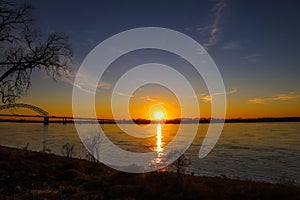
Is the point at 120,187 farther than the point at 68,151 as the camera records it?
No

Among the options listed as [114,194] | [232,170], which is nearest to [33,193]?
[114,194]

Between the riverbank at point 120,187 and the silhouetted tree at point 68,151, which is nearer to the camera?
the riverbank at point 120,187

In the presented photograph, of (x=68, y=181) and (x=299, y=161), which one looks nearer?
(x=68, y=181)

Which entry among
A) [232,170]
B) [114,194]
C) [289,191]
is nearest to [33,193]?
[114,194]

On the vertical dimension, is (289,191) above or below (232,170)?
above

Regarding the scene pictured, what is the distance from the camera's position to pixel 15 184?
10961mm

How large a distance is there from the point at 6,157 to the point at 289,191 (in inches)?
643

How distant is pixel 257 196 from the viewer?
9398mm

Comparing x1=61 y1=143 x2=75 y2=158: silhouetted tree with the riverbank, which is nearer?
the riverbank

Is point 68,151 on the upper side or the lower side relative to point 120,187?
lower

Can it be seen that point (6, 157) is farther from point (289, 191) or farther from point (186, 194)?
point (289, 191)

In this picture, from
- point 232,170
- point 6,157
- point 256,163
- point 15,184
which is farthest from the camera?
point 256,163

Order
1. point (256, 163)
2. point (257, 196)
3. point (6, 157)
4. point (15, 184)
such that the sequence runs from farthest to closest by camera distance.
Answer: point (256, 163), point (6, 157), point (15, 184), point (257, 196)

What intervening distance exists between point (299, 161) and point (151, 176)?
68.1 feet
